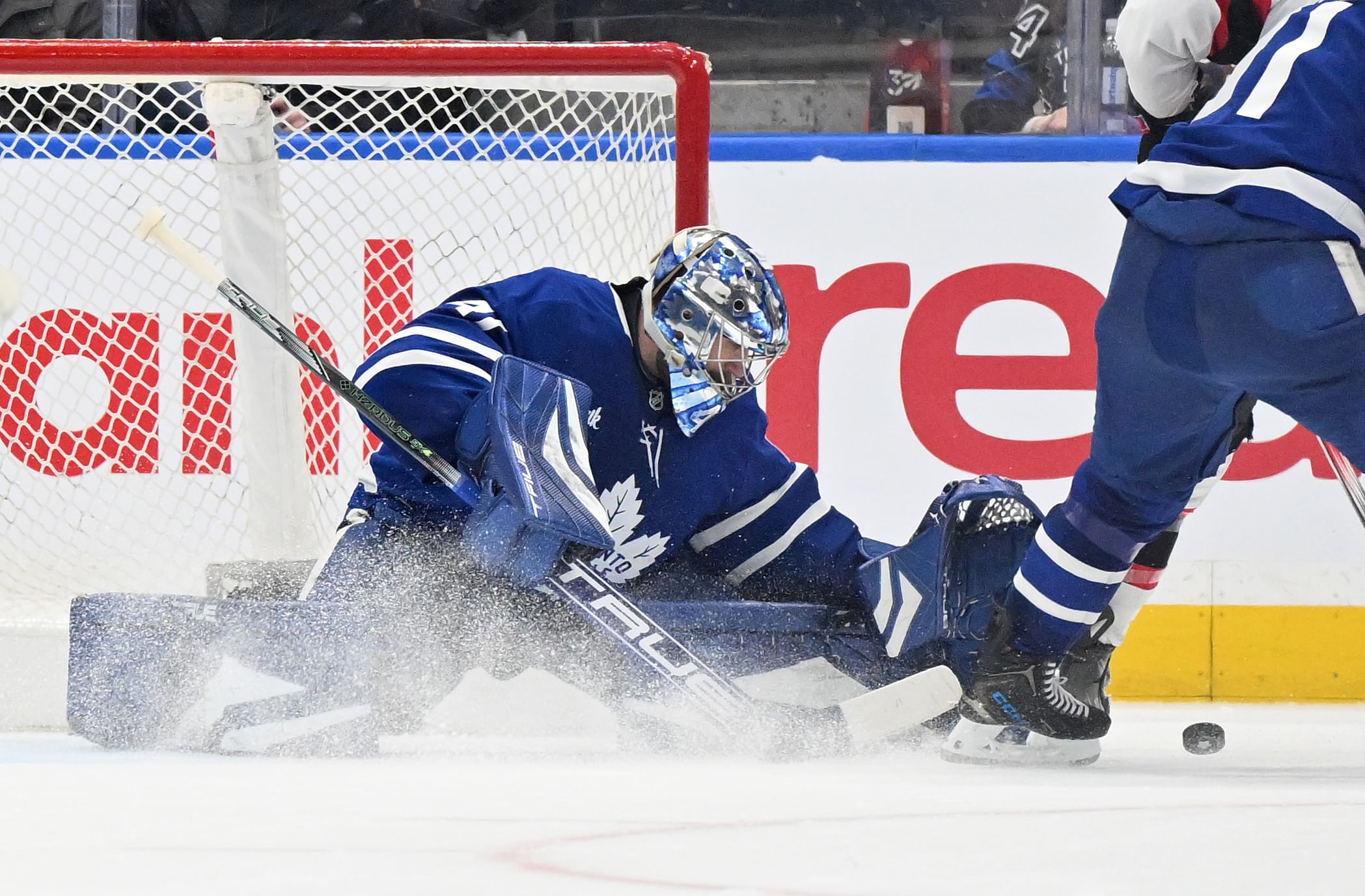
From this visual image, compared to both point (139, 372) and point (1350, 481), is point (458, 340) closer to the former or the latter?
point (139, 372)

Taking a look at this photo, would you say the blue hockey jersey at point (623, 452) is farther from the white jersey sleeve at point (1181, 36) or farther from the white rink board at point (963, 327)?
the white jersey sleeve at point (1181, 36)

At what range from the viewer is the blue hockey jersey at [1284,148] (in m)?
1.64

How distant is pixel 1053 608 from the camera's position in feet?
6.42

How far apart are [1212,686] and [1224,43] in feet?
5.04

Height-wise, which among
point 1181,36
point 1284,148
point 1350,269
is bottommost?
point 1350,269

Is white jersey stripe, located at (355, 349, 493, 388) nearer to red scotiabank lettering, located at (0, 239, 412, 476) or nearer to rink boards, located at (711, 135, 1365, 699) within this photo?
red scotiabank lettering, located at (0, 239, 412, 476)

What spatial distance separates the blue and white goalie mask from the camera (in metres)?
2.06

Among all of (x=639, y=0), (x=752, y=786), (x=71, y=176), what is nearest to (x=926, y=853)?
(x=752, y=786)

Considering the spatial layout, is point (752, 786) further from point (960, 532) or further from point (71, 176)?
point (71, 176)

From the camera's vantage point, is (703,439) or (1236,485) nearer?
(703,439)

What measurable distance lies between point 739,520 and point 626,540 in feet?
0.69

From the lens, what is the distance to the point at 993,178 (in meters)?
3.00

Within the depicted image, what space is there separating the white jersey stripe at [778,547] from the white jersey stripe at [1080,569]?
499 mm

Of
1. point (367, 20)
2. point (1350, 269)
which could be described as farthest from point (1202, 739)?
point (367, 20)
